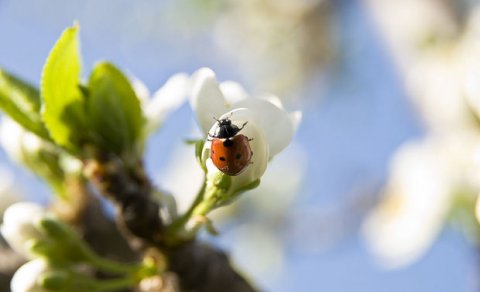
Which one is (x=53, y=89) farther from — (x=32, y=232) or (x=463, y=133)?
(x=463, y=133)

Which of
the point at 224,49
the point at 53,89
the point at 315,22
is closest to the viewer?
the point at 53,89

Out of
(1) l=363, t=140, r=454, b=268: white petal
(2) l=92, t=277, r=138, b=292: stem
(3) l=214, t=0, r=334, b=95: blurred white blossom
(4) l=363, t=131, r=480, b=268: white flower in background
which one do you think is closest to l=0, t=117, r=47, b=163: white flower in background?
(2) l=92, t=277, r=138, b=292: stem

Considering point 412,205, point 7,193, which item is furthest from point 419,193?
point 7,193

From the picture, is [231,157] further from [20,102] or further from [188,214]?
[20,102]

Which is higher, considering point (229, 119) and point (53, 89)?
point (53, 89)

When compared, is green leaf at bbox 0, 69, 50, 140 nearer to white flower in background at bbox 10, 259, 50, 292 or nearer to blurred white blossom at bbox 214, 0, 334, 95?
white flower in background at bbox 10, 259, 50, 292

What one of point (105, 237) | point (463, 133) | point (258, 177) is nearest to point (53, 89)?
point (258, 177)
